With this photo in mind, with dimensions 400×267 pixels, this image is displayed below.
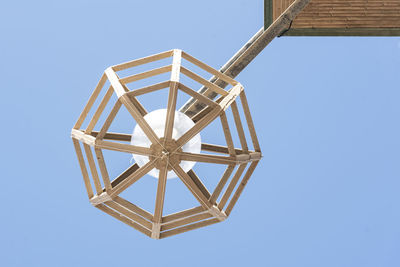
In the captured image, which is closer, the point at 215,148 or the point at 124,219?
the point at 124,219

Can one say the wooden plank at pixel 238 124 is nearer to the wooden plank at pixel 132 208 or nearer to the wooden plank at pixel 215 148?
the wooden plank at pixel 215 148

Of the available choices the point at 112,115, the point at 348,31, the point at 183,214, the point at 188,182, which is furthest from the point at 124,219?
the point at 348,31

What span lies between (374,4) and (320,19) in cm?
116

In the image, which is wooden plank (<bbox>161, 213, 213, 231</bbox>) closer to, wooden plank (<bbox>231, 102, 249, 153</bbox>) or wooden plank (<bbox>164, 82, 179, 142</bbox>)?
wooden plank (<bbox>231, 102, 249, 153</bbox>)

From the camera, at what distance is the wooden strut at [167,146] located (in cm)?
778

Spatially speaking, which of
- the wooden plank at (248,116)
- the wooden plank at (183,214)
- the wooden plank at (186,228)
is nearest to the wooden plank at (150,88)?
the wooden plank at (248,116)

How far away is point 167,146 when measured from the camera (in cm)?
780

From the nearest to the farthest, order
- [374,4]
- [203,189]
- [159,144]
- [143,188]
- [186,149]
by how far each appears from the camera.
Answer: [159,144], [186,149], [203,189], [374,4], [143,188]

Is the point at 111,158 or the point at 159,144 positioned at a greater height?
the point at 111,158

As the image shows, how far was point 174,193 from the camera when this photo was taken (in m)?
13.1

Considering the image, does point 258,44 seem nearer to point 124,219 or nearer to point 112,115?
point 112,115

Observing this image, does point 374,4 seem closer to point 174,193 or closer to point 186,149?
point 186,149

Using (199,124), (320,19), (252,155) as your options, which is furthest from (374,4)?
(199,124)

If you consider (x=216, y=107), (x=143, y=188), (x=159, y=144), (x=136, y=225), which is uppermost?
(x=143, y=188)
